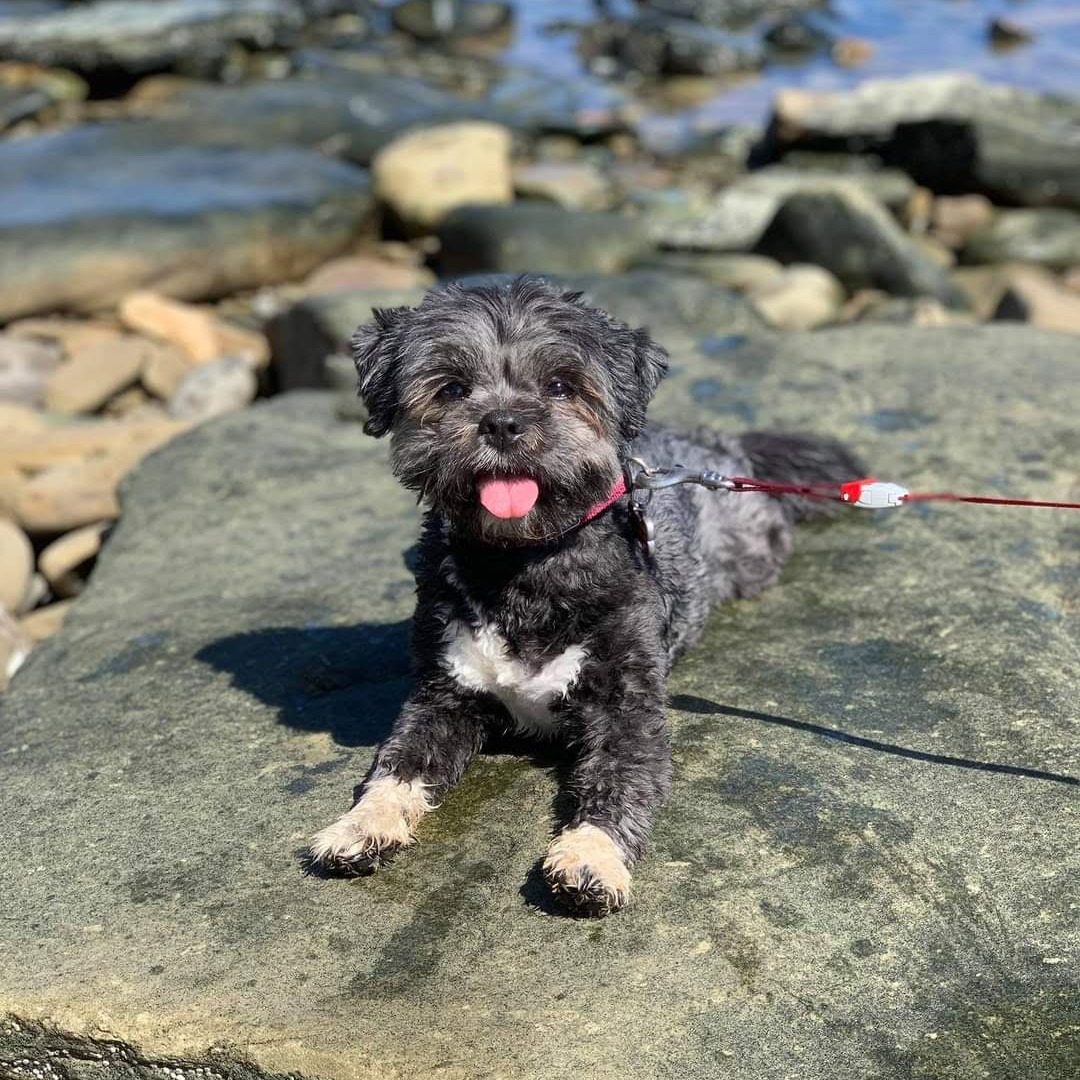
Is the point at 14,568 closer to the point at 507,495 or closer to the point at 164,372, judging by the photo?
the point at 164,372

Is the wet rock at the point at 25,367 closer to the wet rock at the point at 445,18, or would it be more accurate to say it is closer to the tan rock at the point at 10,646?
the tan rock at the point at 10,646

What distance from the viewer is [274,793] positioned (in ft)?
17.3

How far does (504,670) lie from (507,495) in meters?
0.63

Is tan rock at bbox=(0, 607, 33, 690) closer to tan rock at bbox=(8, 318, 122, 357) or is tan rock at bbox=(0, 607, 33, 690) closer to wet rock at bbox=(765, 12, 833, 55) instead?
tan rock at bbox=(8, 318, 122, 357)

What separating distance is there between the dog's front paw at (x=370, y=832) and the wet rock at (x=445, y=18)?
2849cm

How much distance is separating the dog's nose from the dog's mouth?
12cm

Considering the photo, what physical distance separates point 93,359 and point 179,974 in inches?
346

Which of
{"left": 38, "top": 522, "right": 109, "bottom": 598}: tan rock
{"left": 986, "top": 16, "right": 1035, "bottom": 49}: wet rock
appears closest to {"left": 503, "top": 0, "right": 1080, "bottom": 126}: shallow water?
{"left": 986, "top": 16, "right": 1035, "bottom": 49}: wet rock

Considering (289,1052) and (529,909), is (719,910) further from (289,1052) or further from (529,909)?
(289,1052)

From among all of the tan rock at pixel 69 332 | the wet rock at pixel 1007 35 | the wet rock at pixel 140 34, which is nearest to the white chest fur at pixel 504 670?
the tan rock at pixel 69 332

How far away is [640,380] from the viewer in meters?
5.22

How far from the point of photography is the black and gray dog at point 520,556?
4.86m

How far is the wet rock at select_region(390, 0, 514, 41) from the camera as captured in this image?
103 feet

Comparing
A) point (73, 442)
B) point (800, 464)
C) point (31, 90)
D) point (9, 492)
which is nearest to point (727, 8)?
point (31, 90)
